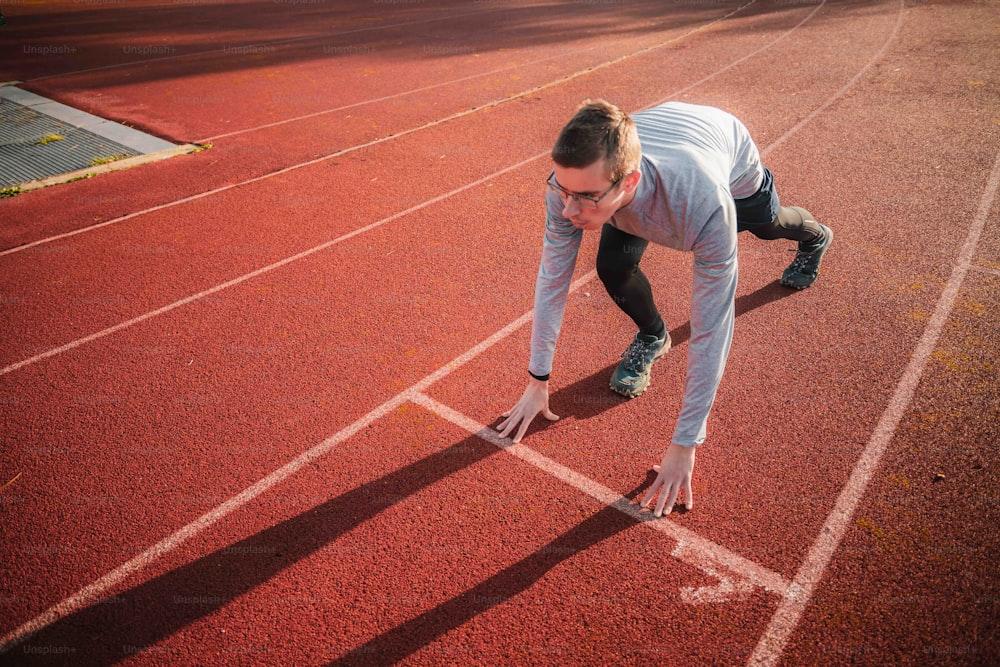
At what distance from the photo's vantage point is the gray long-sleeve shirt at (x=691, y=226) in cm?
229

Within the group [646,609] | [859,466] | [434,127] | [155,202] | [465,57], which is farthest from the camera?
[465,57]

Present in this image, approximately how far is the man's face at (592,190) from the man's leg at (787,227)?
1326mm

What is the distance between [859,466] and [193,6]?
19.3m

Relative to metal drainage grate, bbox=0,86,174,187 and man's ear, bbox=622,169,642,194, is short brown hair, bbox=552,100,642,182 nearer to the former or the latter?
man's ear, bbox=622,169,642,194

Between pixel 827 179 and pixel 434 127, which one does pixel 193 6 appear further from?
pixel 827 179

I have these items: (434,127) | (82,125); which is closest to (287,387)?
(434,127)

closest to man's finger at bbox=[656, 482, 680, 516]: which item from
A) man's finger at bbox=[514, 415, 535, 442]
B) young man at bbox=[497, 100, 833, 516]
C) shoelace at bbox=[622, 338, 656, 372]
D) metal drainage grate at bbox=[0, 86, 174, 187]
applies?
young man at bbox=[497, 100, 833, 516]

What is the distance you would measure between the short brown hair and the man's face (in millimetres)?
23

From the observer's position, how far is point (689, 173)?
7.61ft

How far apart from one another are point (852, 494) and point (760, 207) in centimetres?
160

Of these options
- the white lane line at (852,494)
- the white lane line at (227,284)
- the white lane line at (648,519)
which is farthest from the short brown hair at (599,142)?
the white lane line at (227,284)

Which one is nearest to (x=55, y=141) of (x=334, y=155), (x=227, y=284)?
(x=334, y=155)

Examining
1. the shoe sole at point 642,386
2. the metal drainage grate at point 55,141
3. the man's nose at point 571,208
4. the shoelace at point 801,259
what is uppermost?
the man's nose at point 571,208

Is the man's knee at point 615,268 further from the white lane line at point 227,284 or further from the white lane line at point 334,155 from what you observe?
the white lane line at point 334,155
